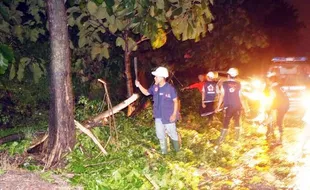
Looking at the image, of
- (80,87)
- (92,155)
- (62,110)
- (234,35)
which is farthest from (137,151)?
(234,35)

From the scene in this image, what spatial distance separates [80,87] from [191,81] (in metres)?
7.52

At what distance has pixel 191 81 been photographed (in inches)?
807

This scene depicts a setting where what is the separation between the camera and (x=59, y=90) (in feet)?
25.9

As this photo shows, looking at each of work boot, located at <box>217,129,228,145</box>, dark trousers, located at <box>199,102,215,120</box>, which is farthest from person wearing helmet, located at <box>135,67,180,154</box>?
dark trousers, located at <box>199,102,215,120</box>

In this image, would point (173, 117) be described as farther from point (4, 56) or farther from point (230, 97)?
point (4, 56)

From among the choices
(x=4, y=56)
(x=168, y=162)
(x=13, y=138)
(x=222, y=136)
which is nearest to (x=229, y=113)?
(x=222, y=136)

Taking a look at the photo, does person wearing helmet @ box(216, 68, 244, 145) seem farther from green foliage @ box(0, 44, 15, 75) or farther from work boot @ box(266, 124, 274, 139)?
green foliage @ box(0, 44, 15, 75)

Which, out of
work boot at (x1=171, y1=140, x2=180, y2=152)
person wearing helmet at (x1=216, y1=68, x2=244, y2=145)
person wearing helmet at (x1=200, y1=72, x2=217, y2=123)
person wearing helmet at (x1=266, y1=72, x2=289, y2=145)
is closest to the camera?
work boot at (x1=171, y1=140, x2=180, y2=152)

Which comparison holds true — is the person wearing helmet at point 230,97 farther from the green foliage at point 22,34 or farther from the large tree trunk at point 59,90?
the green foliage at point 22,34

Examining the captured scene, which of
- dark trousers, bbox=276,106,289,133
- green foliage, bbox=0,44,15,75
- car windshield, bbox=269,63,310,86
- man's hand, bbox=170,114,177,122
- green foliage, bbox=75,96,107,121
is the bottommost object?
dark trousers, bbox=276,106,289,133

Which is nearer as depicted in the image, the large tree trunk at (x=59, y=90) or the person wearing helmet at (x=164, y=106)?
the large tree trunk at (x=59, y=90)

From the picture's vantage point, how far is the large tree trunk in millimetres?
7691

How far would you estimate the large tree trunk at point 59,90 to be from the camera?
25.2 feet

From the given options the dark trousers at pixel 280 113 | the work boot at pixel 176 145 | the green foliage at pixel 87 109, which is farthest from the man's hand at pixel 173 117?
the dark trousers at pixel 280 113
